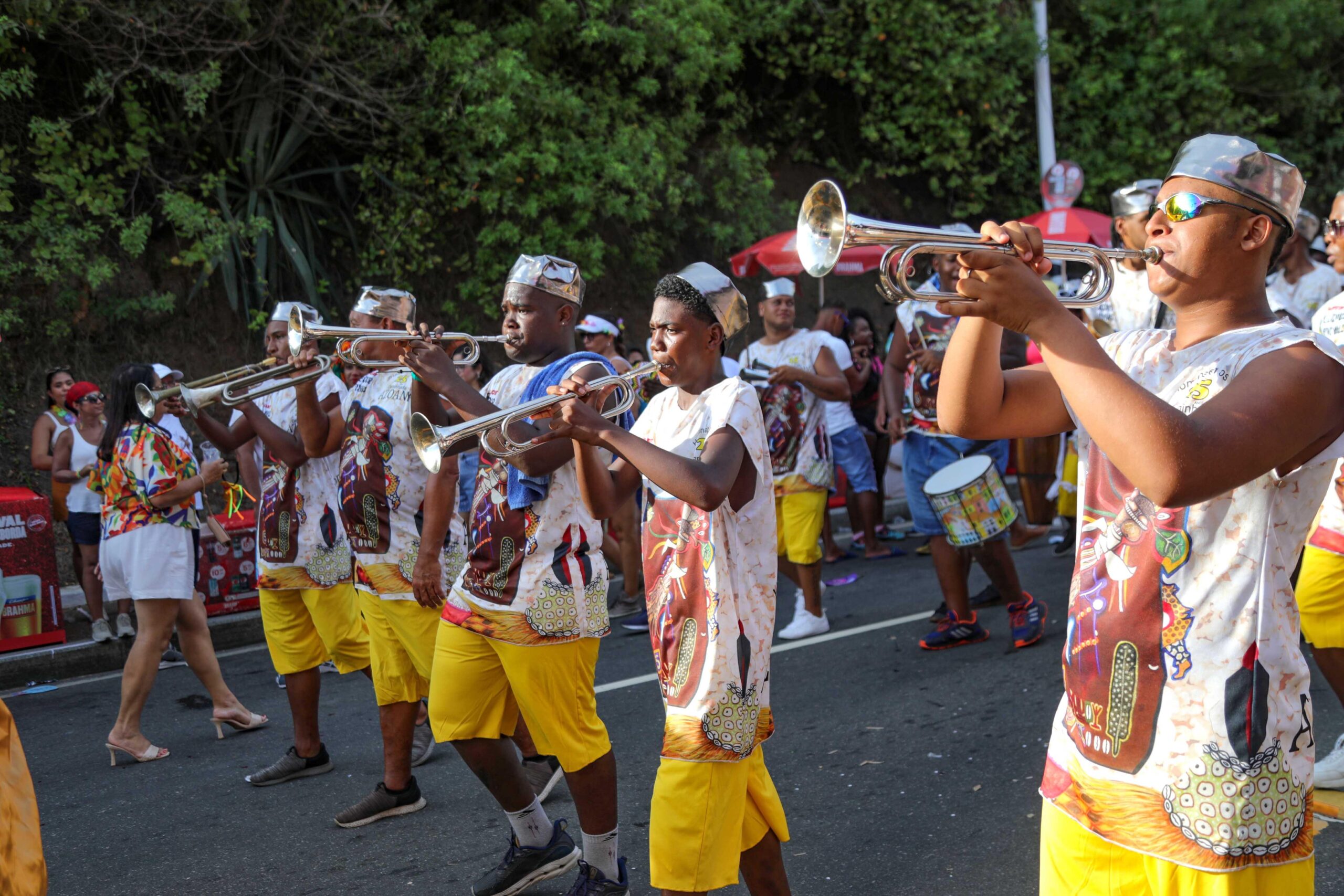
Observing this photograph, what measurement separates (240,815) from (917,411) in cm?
424

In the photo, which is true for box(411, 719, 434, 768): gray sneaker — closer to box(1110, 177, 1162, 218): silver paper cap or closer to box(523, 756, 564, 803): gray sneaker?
box(523, 756, 564, 803): gray sneaker

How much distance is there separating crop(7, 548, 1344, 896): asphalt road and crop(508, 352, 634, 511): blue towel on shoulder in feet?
4.40

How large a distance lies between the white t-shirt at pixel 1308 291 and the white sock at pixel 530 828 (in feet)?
19.5

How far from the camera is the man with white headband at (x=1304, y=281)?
7.57 metres

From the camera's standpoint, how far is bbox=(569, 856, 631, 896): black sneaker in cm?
360

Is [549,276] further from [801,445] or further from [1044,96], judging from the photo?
[1044,96]

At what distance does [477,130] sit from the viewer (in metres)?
11.4

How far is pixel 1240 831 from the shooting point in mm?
1953

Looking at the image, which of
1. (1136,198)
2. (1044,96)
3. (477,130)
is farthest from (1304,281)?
(1044,96)

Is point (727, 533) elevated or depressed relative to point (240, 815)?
elevated

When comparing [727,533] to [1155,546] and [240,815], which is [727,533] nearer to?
[1155,546]

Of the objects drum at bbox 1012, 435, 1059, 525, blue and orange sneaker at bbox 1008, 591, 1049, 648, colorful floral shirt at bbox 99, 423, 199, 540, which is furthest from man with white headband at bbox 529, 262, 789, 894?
drum at bbox 1012, 435, 1059, 525

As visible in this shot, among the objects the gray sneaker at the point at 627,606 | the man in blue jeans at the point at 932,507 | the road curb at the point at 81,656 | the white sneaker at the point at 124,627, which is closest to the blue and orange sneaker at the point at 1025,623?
the man in blue jeans at the point at 932,507

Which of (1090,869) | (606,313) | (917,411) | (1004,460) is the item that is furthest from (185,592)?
(606,313)
